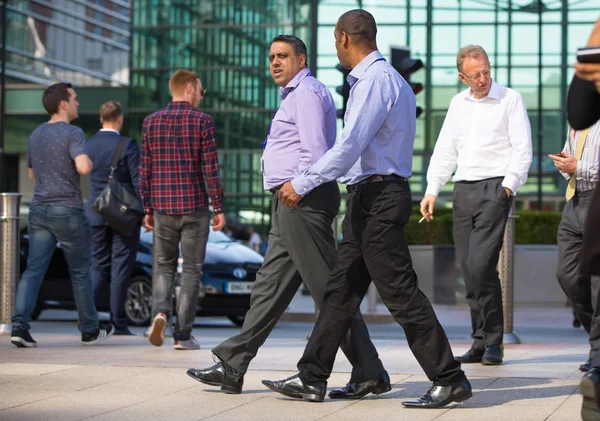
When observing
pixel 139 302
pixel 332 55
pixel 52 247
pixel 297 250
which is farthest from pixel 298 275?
pixel 332 55

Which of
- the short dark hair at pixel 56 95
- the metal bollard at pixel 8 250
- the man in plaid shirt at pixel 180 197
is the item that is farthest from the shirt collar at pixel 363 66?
the metal bollard at pixel 8 250

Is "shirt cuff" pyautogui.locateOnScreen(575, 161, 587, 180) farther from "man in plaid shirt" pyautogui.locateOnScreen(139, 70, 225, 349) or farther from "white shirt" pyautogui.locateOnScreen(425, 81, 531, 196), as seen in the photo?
"man in plaid shirt" pyautogui.locateOnScreen(139, 70, 225, 349)

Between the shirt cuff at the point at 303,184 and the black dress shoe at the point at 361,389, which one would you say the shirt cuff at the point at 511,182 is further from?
the shirt cuff at the point at 303,184

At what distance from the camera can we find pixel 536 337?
1191cm

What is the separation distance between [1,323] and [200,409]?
5275 millimetres

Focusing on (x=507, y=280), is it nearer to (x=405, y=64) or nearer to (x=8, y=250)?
(x=405, y=64)

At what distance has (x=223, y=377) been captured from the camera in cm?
612

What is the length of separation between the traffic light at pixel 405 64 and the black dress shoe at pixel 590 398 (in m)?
7.71

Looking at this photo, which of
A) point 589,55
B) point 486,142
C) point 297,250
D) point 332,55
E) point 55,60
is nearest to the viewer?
point 589,55

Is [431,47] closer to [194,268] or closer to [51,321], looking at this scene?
[51,321]

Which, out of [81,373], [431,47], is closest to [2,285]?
[81,373]

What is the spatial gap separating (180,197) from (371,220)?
342 cm

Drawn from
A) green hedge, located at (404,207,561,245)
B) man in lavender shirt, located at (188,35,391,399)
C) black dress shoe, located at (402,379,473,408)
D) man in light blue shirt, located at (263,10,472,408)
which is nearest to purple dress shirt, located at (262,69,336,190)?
man in lavender shirt, located at (188,35,391,399)

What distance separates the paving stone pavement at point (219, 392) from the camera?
5461 mm
